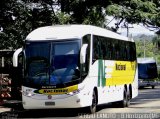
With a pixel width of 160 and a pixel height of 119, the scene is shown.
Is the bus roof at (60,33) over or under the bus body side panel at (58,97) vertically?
over

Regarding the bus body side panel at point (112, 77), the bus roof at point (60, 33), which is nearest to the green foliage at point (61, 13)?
the bus body side panel at point (112, 77)

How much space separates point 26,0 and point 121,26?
11223 mm

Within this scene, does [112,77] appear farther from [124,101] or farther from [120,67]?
[124,101]

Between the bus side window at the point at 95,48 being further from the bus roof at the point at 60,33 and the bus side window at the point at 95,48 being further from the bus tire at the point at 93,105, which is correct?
the bus tire at the point at 93,105

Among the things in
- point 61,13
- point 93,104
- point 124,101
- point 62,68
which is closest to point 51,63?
point 62,68

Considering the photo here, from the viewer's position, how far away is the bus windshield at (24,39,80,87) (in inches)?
722

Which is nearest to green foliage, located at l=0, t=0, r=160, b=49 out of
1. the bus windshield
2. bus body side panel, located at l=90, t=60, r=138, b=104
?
bus body side panel, located at l=90, t=60, r=138, b=104

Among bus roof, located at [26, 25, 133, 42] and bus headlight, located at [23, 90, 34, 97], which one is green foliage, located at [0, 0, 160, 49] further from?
bus headlight, located at [23, 90, 34, 97]

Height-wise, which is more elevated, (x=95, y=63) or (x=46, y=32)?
(x=46, y=32)

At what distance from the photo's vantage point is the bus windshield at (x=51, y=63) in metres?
18.3

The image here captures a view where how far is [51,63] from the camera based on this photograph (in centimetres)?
1855

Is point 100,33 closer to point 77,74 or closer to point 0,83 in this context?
point 77,74

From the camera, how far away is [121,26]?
145 ft

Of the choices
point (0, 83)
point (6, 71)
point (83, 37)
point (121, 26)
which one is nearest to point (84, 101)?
point (83, 37)
